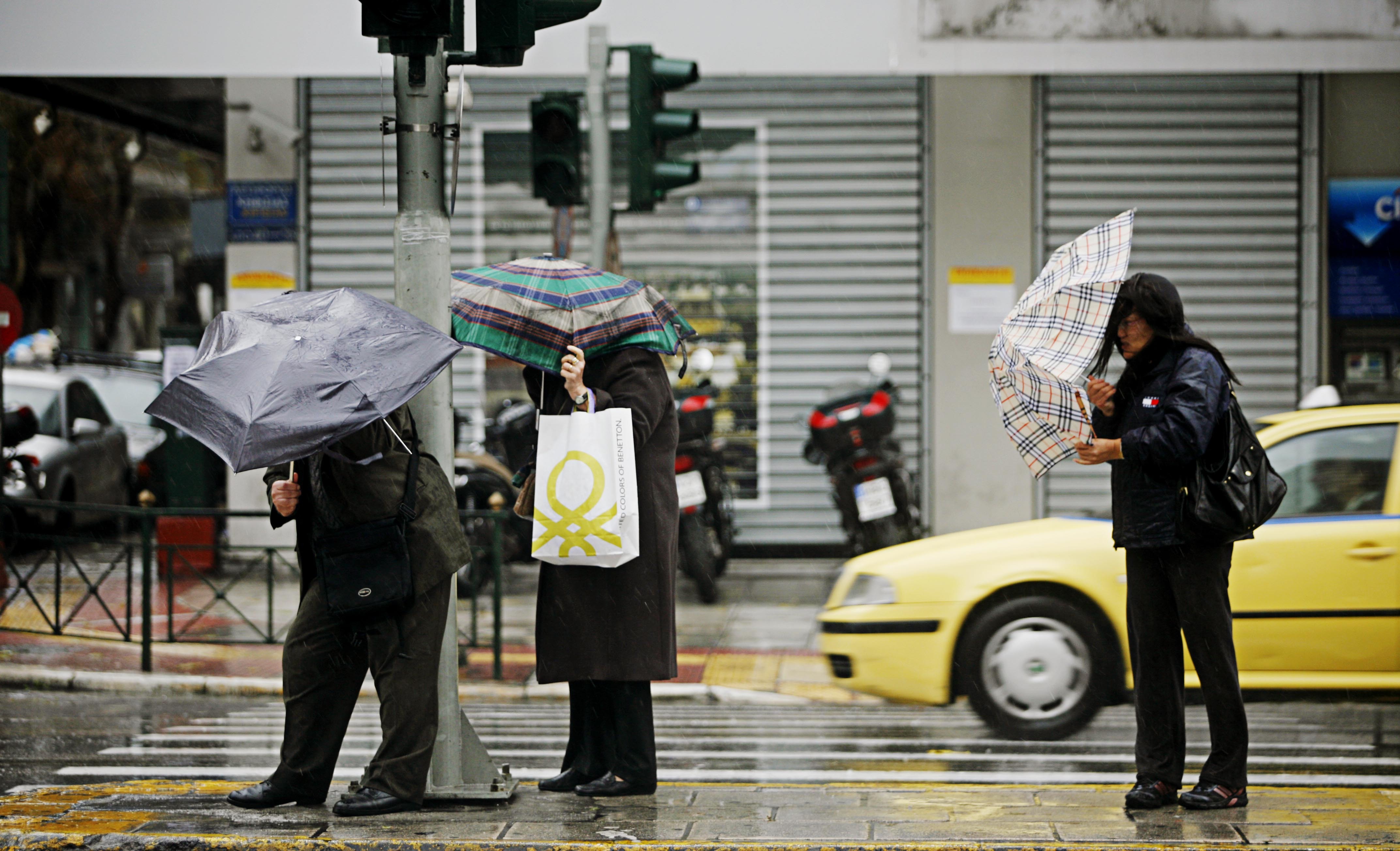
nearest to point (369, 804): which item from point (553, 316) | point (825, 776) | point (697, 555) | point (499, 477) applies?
point (553, 316)

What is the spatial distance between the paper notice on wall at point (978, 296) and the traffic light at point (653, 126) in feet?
15.1

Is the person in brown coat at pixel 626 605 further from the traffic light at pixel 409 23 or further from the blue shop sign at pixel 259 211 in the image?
the blue shop sign at pixel 259 211

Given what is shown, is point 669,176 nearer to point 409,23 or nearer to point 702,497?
point 702,497

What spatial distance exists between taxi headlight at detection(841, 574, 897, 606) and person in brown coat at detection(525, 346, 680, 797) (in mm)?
2042

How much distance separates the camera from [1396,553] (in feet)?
21.4

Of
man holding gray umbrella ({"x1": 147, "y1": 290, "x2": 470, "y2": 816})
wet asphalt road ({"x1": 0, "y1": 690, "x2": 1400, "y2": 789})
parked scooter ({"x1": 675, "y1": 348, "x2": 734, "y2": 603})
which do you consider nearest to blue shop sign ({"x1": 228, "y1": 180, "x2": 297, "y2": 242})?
parked scooter ({"x1": 675, "y1": 348, "x2": 734, "y2": 603})

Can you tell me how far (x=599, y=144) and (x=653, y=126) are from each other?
37cm

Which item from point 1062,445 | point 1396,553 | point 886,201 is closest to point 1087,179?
point 886,201

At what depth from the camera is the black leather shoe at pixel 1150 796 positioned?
15.5 feet

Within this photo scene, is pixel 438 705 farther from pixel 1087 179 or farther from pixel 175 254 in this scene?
pixel 175 254

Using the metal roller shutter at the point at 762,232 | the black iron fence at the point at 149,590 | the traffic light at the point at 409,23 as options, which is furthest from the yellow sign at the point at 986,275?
the traffic light at the point at 409,23

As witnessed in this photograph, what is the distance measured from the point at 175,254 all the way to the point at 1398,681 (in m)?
14.5

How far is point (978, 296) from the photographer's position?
12750 millimetres

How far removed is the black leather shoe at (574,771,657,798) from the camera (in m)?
5.01
